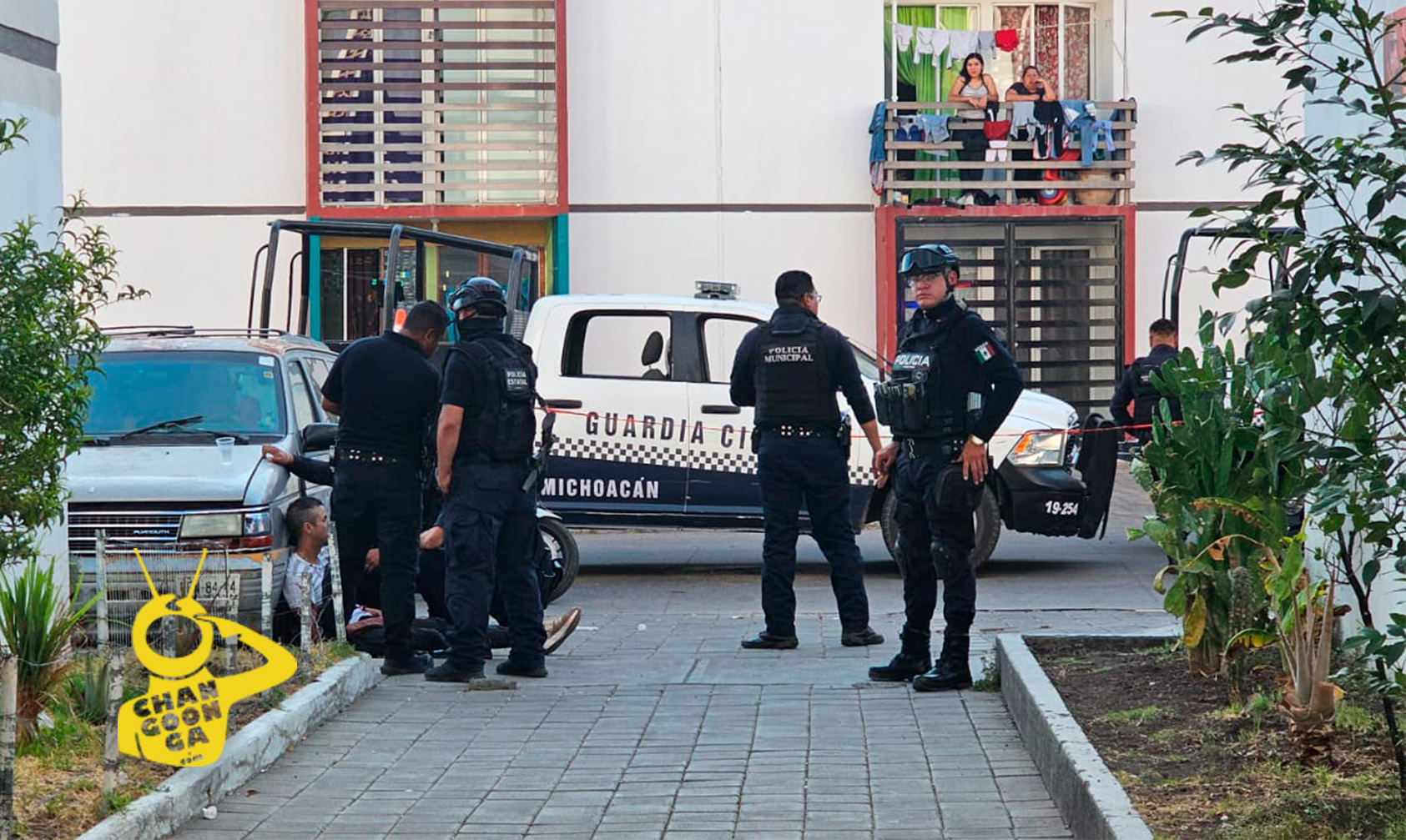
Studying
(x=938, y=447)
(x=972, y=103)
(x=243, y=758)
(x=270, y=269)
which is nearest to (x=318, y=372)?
(x=270, y=269)

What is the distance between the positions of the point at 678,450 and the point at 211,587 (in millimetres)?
4968

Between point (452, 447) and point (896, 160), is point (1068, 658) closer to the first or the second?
point (452, 447)

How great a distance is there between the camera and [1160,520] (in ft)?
24.6

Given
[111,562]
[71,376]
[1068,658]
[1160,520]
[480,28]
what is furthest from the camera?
[480,28]

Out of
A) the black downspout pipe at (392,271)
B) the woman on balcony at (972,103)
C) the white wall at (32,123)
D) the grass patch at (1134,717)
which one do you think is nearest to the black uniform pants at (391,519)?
the white wall at (32,123)

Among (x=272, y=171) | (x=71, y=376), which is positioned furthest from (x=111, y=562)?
(x=272, y=171)

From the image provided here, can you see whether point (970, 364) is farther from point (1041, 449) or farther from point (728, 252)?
point (728, 252)

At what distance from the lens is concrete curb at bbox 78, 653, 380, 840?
219 inches

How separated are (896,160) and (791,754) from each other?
48.7 ft

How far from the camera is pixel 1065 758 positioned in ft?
19.6

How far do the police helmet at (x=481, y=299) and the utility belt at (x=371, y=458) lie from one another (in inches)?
29.5

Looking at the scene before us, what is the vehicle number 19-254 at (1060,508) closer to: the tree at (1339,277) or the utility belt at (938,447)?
the utility belt at (938,447)

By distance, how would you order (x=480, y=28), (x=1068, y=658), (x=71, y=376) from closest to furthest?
(x=71, y=376)
(x=1068, y=658)
(x=480, y=28)

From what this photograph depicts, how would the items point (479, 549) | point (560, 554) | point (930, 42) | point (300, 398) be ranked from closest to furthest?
point (479, 549) → point (300, 398) → point (560, 554) → point (930, 42)
